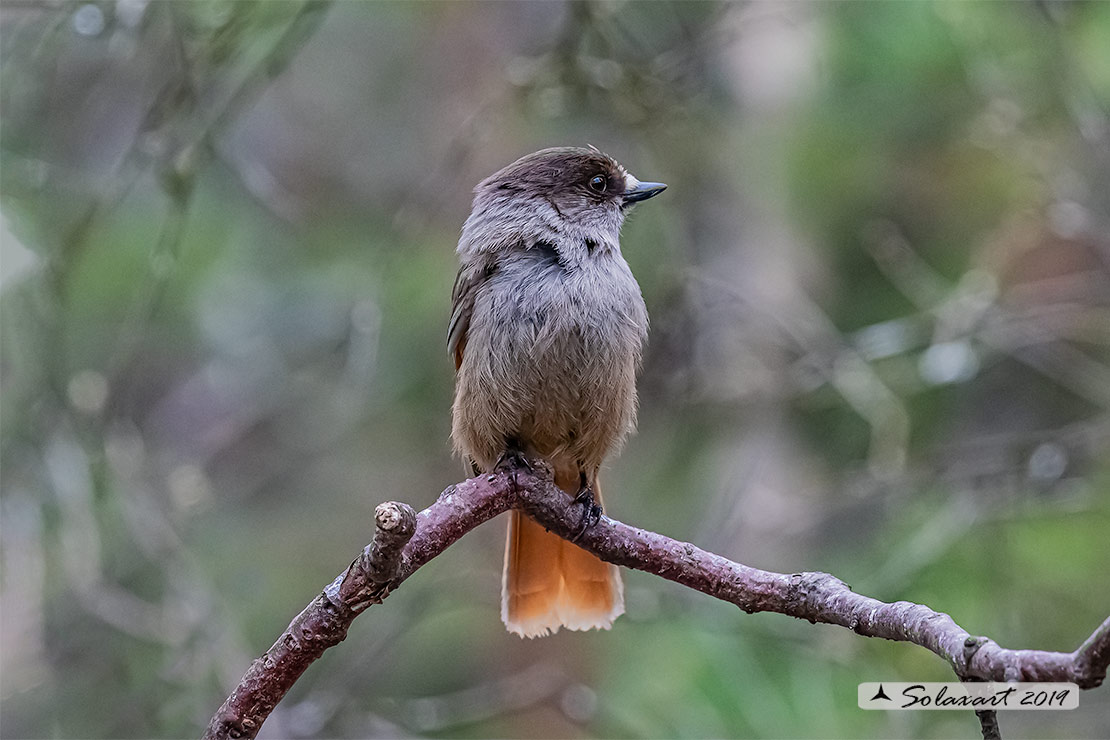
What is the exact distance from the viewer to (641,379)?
6.02 m

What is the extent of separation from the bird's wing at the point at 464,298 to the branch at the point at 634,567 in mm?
867

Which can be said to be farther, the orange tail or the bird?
the orange tail

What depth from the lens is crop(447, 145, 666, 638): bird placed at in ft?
10.9

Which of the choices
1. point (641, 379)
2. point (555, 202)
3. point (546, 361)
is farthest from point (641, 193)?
point (641, 379)

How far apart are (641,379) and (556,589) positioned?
2.56 m

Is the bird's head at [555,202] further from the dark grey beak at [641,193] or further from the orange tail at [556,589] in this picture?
the orange tail at [556,589]

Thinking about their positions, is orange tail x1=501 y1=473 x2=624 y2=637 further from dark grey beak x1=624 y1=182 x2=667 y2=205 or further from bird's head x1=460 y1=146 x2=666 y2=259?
dark grey beak x1=624 y1=182 x2=667 y2=205

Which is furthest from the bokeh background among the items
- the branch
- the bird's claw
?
the branch

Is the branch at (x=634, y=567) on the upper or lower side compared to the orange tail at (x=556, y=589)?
lower

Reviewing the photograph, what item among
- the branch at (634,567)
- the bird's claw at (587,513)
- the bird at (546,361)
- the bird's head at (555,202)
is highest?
the bird's head at (555,202)

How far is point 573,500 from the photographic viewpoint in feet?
10.0

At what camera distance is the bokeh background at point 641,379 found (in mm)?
5031

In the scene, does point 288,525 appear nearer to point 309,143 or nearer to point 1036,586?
point 309,143

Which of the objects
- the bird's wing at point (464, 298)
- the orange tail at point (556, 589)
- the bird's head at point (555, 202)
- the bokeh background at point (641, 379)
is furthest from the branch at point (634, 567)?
the bokeh background at point (641, 379)
